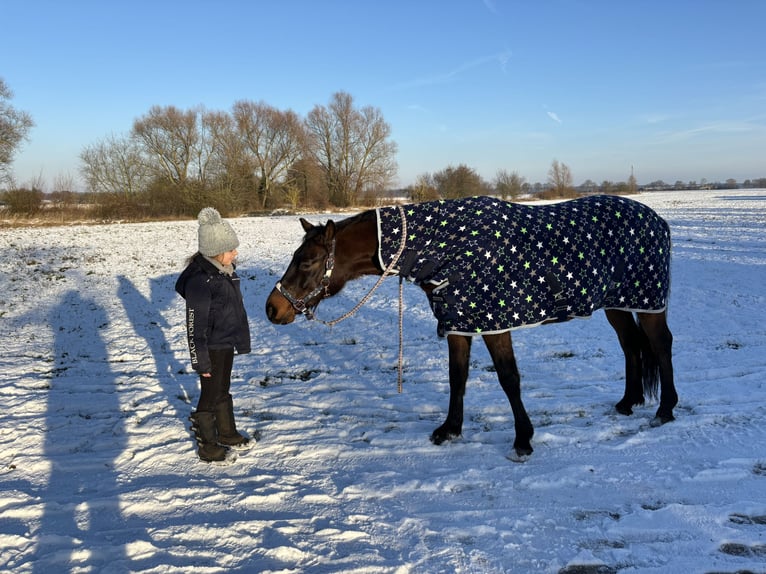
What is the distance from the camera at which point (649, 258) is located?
385 centimetres

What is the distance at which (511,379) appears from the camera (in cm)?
351

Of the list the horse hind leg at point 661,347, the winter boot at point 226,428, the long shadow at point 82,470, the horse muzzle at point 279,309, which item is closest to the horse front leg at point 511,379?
the horse hind leg at point 661,347

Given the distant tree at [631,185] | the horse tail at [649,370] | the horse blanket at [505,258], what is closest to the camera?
the horse blanket at [505,258]

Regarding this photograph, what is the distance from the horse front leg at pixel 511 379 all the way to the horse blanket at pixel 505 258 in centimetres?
18

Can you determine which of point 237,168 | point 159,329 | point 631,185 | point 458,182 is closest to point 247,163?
point 237,168

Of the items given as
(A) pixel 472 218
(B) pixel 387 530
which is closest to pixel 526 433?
(B) pixel 387 530

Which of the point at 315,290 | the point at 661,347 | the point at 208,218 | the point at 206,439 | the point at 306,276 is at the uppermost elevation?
the point at 208,218

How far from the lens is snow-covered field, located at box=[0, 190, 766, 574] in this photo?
2.44 m

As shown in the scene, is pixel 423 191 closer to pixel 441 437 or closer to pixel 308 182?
pixel 308 182

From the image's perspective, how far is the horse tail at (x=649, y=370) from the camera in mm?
4133

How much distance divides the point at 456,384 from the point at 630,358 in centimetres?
179

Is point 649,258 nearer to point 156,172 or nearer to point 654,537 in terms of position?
point 654,537

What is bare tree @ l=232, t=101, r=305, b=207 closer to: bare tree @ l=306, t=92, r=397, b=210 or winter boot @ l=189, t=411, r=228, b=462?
bare tree @ l=306, t=92, r=397, b=210

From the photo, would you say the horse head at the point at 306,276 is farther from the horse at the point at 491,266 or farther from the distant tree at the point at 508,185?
the distant tree at the point at 508,185
